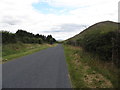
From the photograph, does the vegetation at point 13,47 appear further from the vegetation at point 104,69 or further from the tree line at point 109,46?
the tree line at point 109,46

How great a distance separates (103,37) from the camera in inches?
370

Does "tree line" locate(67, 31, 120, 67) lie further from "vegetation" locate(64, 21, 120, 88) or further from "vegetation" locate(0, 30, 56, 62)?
"vegetation" locate(0, 30, 56, 62)

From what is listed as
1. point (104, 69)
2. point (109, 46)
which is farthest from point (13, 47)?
point (104, 69)

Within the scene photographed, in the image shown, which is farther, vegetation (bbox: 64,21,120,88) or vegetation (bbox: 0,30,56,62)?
vegetation (bbox: 0,30,56,62)

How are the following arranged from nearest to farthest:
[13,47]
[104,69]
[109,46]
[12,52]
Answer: [104,69] → [109,46] → [12,52] → [13,47]

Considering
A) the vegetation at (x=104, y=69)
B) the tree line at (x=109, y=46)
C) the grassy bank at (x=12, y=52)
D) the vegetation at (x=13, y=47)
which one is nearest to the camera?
the vegetation at (x=104, y=69)

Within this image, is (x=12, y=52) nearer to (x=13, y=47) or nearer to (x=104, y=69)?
(x=13, y=47)

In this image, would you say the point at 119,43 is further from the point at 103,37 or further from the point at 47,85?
the point at 47,85

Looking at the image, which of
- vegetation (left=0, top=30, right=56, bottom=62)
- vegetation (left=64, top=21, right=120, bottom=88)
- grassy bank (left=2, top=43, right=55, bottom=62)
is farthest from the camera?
vegetation (left=0, top=30, right=56, bottom=62)

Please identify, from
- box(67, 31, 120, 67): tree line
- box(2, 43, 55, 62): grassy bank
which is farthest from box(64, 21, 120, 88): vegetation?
box(2, 43, 55, 62): grassy bank

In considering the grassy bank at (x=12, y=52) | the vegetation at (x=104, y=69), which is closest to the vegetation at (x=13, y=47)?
the grassy bank at (x=12, y=52)

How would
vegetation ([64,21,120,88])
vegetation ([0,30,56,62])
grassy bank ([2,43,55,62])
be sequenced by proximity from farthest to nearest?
1. vegetation ([0,30,56,62])
2. grassy bank ([2,43,55,62])
3. vegetation ([64,21,120,88])

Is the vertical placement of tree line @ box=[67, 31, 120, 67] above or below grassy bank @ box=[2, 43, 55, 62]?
above

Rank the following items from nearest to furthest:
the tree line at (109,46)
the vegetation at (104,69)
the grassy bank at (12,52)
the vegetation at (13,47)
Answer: the vegetation at (104,69) → the tree line at (109,46) → the grassy bank at (12,52) → the vegetation at (13,47)
